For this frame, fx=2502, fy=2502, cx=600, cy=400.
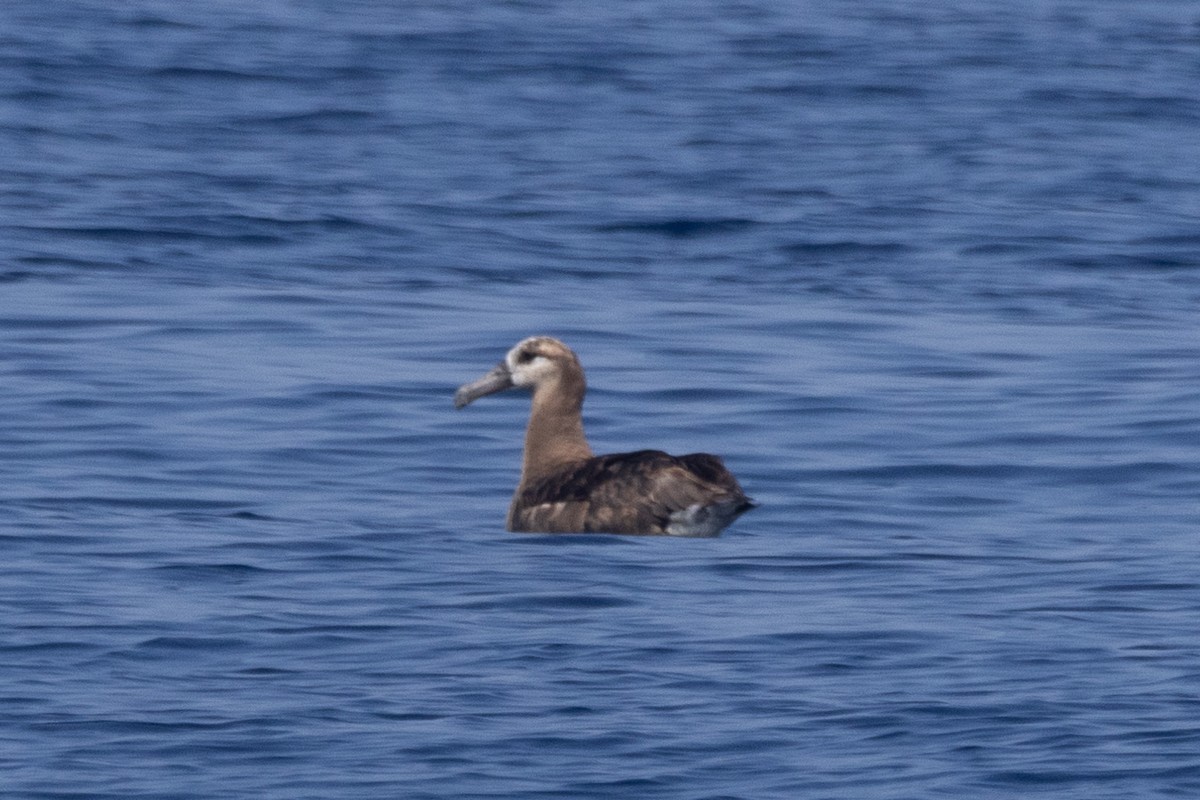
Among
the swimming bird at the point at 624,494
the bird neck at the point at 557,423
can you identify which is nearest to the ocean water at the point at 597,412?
the swimming bird at the point at 624,494

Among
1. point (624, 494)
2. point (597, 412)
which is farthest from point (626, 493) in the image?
point (597, 412)

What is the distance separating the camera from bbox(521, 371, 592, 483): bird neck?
14.9m

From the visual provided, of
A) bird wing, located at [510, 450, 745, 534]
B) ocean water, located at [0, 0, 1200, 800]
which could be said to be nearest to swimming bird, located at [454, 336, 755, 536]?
bird wing, located at [510, 450, 745, 534]

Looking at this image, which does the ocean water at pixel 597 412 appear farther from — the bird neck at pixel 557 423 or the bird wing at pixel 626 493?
the bird neck at pixel 557 423

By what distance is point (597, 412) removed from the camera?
17.4m

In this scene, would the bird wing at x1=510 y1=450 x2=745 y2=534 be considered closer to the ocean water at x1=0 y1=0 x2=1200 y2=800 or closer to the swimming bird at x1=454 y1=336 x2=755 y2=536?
the swimming bird at x1=454 y1=336 x2=755 y2=536

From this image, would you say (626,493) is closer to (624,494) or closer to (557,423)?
(624,494)

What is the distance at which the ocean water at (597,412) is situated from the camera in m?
9.52

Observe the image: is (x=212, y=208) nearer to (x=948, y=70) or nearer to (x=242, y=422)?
(x=242, y=422)

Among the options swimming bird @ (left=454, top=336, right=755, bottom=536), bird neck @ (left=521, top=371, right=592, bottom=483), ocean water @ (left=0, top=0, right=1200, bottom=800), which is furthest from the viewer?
bird neck @ (left=521, top=371, right=592, bottom=483)

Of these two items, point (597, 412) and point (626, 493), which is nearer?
point (626, 493)

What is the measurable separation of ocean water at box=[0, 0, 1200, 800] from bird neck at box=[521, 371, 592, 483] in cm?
45

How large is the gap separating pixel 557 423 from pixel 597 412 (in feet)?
7.93

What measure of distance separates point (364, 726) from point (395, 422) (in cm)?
742
